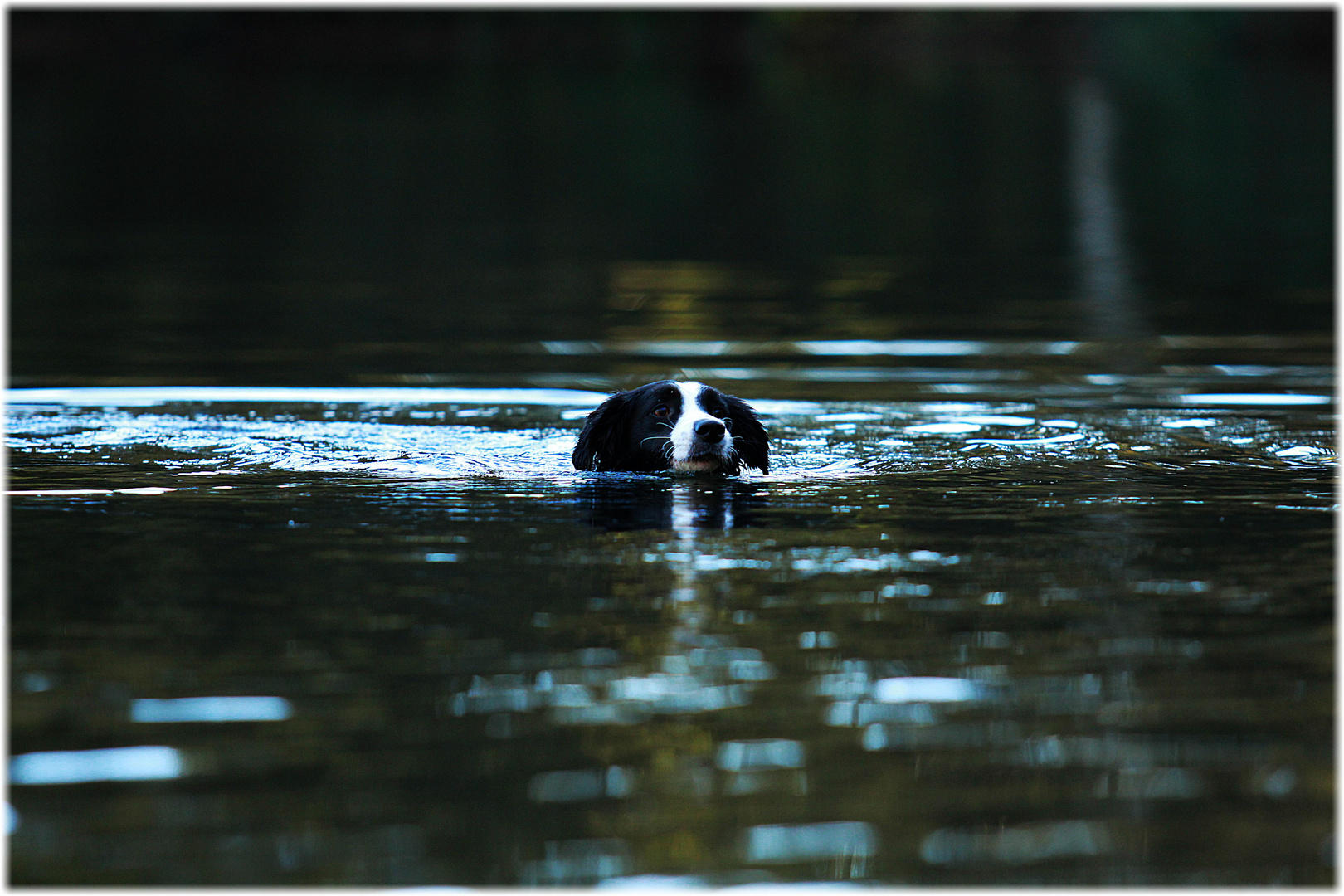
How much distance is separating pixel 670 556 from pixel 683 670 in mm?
1807

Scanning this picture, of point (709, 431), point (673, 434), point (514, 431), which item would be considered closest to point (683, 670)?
point (709, 431)

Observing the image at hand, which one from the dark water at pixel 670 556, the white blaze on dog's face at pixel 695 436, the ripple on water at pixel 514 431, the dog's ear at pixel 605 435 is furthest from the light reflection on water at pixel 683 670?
the ripple on water at pixel 514 431

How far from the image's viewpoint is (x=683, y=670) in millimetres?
6000

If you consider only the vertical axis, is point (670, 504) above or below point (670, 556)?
above

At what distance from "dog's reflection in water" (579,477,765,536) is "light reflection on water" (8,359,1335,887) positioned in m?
0.03

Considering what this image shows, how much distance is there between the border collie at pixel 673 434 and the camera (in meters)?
9.96

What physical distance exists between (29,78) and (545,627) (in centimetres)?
5041

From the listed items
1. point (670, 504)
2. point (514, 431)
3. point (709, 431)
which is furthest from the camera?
point (514, 431)

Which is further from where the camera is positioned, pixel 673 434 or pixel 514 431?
pixel 514 431

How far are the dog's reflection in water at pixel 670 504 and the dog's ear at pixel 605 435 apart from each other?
29 centimetres

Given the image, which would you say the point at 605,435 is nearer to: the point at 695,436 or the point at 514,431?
the point at 695,436

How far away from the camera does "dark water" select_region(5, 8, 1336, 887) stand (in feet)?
15.7

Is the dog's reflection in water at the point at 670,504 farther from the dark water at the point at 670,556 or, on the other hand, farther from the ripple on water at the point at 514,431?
the ripple on water at the point at 514,431

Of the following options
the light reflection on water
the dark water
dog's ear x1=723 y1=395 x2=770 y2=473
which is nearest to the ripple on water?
the dark water
